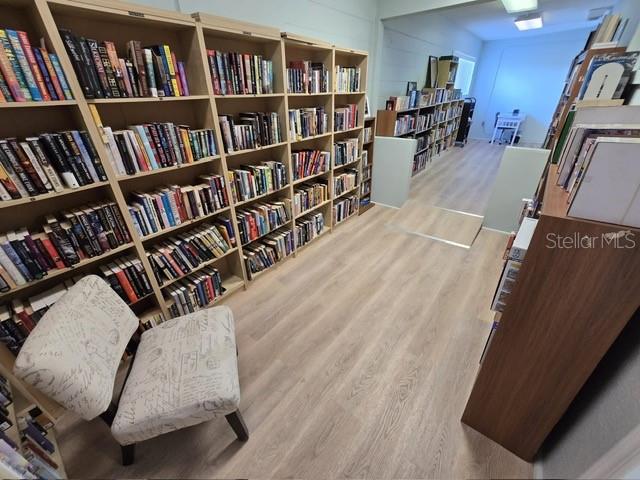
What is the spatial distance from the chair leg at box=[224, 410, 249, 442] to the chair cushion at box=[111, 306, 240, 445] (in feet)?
0.45

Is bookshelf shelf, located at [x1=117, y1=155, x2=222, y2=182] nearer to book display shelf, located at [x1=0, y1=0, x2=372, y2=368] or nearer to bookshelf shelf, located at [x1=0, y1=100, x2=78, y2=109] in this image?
book display shelf, located at [x1=0, y1=0, x2=372, y2=368]

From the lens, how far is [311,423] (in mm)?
1298

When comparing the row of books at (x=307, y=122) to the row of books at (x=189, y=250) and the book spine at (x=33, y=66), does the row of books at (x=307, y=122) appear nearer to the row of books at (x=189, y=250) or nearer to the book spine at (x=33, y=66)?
the row of books at (x=189, y=250)

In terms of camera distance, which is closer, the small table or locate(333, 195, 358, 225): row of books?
locate(333, 195, 358, 225): row of books

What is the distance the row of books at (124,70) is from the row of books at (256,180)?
60 cm

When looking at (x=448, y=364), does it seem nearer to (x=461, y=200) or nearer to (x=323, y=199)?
(x=323, y=199)

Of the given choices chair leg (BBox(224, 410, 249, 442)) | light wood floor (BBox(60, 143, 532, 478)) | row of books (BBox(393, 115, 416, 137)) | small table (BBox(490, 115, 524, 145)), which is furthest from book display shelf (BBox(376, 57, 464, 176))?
chair leg (BBox(224, 410, 249, 442))

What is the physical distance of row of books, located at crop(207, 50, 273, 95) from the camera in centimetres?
157

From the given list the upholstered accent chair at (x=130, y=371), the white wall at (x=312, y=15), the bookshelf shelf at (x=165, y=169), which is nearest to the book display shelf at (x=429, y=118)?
the white wall at (x=312, y=15)

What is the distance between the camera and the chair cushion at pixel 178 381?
38.3 inches

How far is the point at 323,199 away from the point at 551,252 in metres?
2.17

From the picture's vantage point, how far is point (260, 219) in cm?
216

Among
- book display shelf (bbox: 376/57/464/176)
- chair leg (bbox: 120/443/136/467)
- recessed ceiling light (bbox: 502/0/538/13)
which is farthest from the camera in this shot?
book display shelf (bbox: 376/57/464/176)

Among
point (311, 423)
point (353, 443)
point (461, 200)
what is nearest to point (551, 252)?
point (353, 443)
